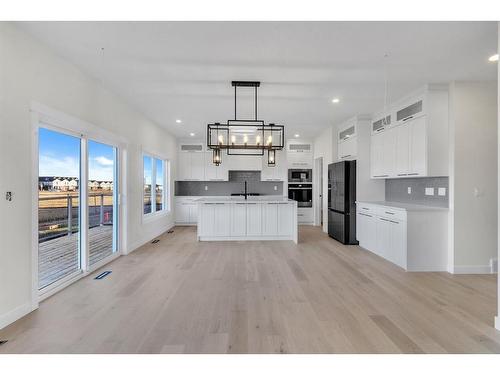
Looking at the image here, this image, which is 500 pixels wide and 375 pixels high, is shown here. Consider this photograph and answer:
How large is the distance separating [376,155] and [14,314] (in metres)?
5.62

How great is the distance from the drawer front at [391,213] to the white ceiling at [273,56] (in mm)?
1764

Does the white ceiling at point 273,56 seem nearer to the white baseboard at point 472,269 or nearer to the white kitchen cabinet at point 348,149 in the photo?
the white kitchen cabinet at point 348,149

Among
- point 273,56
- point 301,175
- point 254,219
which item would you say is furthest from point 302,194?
point 273,56

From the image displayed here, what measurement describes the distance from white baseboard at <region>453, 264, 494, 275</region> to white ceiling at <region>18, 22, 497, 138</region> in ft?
8.33

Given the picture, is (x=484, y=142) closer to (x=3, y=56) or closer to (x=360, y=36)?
(x=360, y=36)

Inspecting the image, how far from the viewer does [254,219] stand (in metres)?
5.89

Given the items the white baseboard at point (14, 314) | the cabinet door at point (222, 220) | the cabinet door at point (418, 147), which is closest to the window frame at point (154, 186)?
the cabinet door at point (222, 220)

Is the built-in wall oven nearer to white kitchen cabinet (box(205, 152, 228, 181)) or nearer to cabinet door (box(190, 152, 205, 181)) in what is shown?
white kitchen cabinet (box(205, 152, 228, 181))

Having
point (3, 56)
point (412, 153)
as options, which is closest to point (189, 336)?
point (3, 56)

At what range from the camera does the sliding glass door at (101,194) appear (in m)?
3.87

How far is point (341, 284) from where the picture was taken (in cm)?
331

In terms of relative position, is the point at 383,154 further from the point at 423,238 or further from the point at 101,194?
the point at 101,194

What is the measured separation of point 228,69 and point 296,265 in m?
2.89
